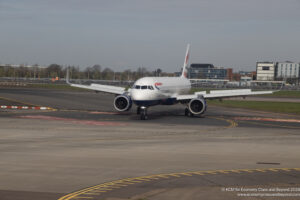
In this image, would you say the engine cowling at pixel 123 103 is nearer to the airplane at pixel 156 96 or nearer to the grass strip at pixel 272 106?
the airplane at pixel 156 96

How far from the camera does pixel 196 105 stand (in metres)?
50.4

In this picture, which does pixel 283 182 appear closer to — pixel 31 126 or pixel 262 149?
pixel 262 149

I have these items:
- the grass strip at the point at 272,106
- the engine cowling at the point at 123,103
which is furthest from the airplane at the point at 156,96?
the grass strip at the point at 272,106

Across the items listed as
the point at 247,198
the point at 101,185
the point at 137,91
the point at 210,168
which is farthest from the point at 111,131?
the point at 247,198

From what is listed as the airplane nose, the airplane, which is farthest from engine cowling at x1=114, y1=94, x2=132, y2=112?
the airplane nose

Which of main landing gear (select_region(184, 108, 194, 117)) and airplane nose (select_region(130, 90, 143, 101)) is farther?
main landing gear (select_region(184, 108, 194, 117))

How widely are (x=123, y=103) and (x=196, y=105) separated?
8.19 metres

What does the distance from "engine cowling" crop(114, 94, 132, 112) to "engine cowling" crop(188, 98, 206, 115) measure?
6.93m

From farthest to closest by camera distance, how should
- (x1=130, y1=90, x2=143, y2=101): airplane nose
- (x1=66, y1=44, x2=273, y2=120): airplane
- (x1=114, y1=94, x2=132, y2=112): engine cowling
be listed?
(x1=114, y1=94, x2=132, y2=112): engine cowling, (x1=66, y1=44, x2=273, y2=120): airplane, (x1=130, y1=90, x2=143, y2=101): airplane nose

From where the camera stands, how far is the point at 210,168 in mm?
21469

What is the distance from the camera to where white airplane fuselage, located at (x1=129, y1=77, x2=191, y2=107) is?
4612cm

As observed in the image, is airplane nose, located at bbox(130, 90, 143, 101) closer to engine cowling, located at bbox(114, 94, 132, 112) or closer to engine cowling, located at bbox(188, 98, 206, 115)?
engine cowling, located at bbox(114, 94, 132, 112)

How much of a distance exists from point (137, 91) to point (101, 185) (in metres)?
29.0

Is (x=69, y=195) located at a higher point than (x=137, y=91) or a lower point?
lower
